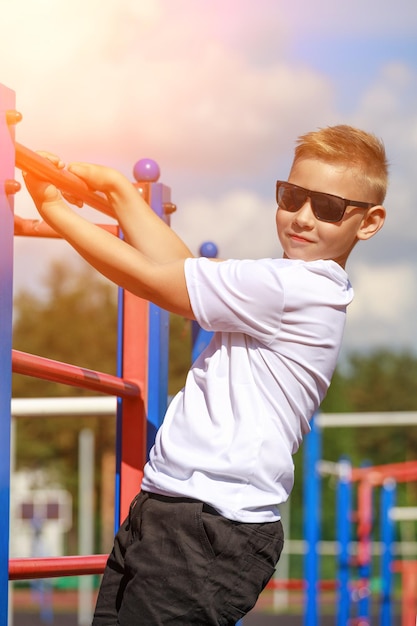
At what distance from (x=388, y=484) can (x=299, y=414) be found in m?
5.90

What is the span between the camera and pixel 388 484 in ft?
25.7

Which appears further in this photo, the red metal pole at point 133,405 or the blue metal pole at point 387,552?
the blue metal pole at point 387,552

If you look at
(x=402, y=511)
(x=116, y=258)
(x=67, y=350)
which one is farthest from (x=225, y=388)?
(x=67, y=350)

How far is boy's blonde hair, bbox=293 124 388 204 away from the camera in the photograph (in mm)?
2188

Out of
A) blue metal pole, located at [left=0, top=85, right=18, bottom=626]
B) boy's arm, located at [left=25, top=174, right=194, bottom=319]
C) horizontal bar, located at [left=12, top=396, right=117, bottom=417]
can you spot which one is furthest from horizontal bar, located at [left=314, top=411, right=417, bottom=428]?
blue metal pole, located at [left=0, top=85, right=18, bottom=626]

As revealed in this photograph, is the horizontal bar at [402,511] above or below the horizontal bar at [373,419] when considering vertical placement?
below

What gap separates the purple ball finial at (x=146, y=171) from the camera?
2.76m

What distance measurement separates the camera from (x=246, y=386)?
6.68ft

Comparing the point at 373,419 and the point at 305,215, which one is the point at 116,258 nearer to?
the point at 305,215

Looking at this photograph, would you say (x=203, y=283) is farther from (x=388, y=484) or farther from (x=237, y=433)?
(x=388, y=484)

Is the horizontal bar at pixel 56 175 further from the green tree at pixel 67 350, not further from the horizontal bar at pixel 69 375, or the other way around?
the green tree at pixel 67 350

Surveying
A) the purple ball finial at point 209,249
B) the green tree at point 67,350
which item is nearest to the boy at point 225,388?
the purple ball finial at point 209,249

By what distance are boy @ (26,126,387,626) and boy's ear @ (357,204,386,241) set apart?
76 millimetres

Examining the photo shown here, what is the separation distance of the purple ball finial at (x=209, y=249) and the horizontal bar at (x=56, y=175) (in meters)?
0.83
